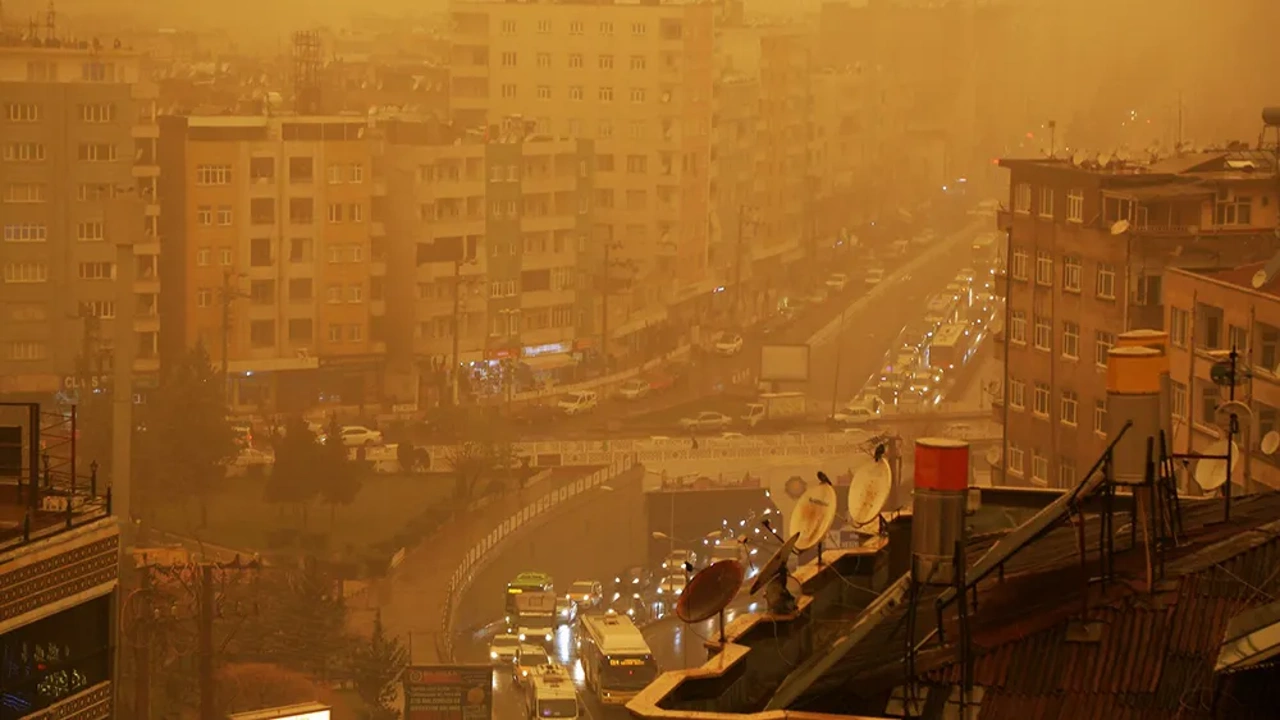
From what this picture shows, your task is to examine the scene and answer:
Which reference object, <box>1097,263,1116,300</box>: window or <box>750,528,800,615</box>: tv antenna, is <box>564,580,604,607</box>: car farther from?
<box>750,528,800,615</box>: tv antenna

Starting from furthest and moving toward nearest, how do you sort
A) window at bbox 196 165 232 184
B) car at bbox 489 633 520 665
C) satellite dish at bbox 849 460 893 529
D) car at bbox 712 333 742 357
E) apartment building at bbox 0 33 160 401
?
car at bbox 712 333 742 357 < window at bbox 196 165 232 184 < apartment building at bbox 0 33 160 401 < car at bbox 489 633 520 665 < satellite dish at bbox 849 460 893 529

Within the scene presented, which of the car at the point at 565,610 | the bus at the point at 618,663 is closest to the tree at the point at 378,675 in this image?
the bus at the point at 618,663

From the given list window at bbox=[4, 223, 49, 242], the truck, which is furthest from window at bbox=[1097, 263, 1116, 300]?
window at bbox=[4, 223, 49, 242]

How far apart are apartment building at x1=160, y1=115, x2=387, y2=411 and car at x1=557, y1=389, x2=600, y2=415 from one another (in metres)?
1.46

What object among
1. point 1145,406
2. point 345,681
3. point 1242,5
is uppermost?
point 1242,5

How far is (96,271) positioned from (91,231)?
0.32 m

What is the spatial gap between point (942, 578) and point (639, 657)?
281 inches

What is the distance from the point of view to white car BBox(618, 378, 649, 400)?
16562 mm

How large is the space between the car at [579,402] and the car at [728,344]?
1.66m

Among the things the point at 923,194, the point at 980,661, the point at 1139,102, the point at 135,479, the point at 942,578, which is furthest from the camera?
the point at 923,194

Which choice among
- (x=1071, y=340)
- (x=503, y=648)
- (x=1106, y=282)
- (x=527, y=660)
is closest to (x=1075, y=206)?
(x=1106, y=282)

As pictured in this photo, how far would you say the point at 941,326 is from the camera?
17.7m

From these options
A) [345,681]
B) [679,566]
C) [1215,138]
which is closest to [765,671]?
[345,681]

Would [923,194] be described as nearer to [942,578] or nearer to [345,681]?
[345,681]
